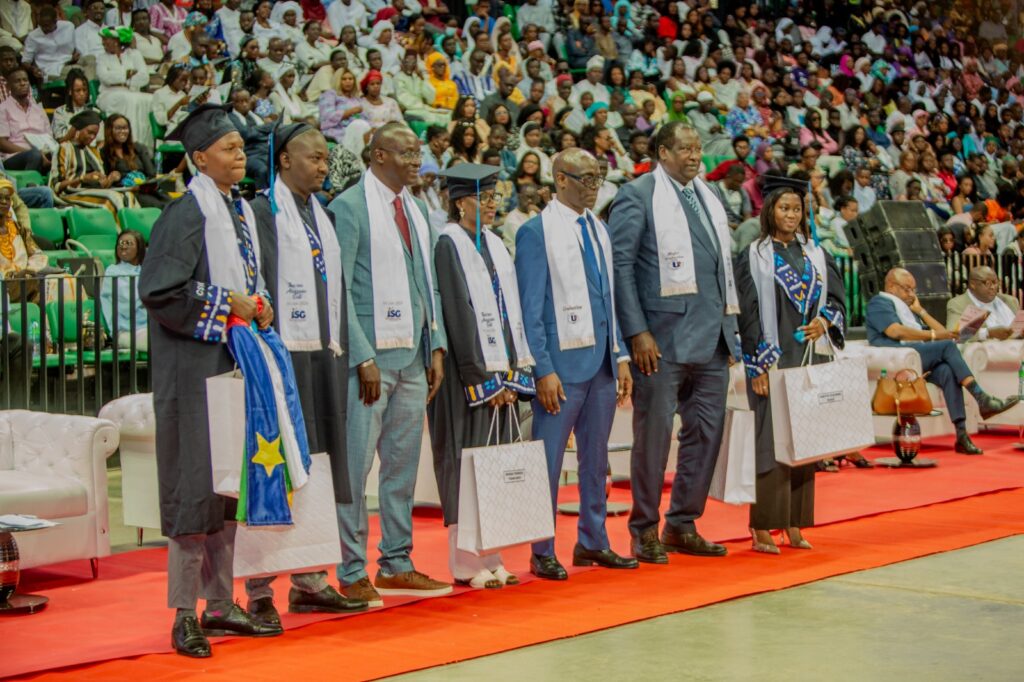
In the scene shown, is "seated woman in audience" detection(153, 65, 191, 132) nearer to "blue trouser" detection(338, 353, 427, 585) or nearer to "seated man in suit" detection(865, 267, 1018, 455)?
"seated man in suit" detection(865, 267, 1018, 455)

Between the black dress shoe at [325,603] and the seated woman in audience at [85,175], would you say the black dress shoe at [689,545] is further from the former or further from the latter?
the seated woman in audience at [85,175]

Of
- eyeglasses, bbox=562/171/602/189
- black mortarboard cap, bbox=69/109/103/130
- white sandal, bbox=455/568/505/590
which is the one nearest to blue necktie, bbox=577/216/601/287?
eyeglasses, bbox=562/171/602/189

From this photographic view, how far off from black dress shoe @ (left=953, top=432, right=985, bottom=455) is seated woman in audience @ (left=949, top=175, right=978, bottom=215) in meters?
9.15

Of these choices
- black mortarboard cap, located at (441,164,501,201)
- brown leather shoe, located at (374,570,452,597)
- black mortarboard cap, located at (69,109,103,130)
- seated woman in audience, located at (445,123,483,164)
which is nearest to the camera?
brown leather shoe, located at (374,570,452,597)

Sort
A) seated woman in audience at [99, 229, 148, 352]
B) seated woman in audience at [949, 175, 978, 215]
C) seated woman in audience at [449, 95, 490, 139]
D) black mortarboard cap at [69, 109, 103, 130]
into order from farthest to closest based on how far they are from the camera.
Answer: seated woman in audience at [949, 175, 978, 215] → seated woman in audience at [449, 95, 490, 139] → black mortarboard cap at [69, 109, 103, 130] → seated woman in audience at [99, 229, 148, 352]

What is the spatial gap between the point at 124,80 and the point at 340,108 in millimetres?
2091

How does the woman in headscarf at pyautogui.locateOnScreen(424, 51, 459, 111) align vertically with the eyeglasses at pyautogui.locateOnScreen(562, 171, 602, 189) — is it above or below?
above

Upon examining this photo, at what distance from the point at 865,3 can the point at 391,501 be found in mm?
20136

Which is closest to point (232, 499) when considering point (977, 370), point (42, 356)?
point (42, 356)

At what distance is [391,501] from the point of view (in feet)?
19.3

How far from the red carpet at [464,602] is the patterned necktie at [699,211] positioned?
1.45 m

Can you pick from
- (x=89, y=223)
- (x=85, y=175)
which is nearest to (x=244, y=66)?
(x=85, y=175)

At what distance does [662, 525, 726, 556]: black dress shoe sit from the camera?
6742 millimetres

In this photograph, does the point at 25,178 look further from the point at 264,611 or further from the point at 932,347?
the point at 264,611
